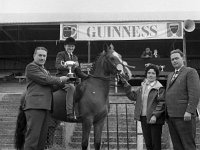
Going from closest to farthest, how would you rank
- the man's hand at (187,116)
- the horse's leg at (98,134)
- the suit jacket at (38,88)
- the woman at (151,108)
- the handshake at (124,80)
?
the man's hand at (187,116), the suit jacket at (38,88), the woman at (151,108), the handshake at (124,80), the horse's leg at (98,134)

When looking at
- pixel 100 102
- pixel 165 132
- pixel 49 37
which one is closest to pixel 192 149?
pixel 100 102

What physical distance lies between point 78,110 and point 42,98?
1498 mm

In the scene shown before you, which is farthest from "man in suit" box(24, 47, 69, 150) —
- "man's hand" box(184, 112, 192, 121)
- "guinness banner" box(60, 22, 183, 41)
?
"guinness banner" box(60, 22, 183, 41)

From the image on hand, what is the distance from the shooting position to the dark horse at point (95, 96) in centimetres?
662

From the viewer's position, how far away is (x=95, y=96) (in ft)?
22.1

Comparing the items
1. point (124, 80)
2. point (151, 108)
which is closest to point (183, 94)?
point (151, 108)

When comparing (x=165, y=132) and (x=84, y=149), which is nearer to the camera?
(x=84, y=149)

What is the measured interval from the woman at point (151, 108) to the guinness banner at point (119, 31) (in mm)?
8139

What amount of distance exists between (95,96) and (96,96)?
20 millimetres

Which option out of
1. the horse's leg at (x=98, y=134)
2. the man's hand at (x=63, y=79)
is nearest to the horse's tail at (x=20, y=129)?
the man's hand at (x=63, y=79)

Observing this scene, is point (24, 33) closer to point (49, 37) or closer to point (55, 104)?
point (49, 37)

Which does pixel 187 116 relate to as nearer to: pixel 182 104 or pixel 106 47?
pixel 182 104

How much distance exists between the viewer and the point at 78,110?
681cm

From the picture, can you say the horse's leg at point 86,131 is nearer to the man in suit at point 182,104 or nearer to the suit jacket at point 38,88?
the suit jacket at point 38,88
